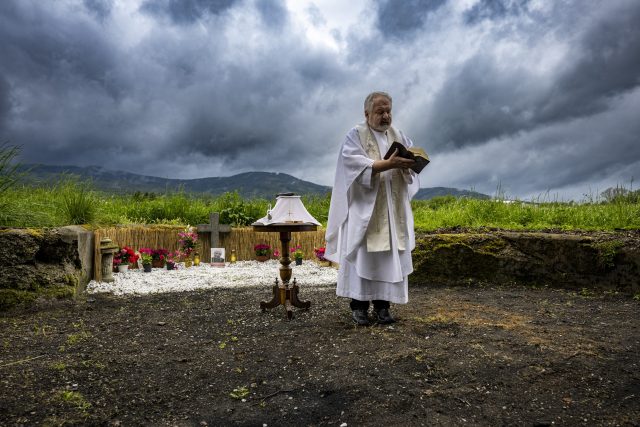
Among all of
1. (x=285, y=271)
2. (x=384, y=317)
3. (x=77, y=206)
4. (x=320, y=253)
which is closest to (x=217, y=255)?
(x=320, y=253)

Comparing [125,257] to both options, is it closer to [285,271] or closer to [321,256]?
[321,256]

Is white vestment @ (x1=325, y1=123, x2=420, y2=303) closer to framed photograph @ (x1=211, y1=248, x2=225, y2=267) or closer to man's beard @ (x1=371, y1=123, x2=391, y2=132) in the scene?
man's beard @ (x1=371, y1=123, x2=391, y2=132)

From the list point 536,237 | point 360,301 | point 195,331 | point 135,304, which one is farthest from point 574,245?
point 135,304

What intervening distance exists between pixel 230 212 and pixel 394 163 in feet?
30.2

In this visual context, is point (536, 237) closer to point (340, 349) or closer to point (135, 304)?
point (340, 349)

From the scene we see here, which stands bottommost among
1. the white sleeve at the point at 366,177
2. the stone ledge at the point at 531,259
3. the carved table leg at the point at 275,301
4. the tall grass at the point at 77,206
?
the carved table leg at the point at 275,301

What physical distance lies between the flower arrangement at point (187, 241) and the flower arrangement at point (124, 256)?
121cm

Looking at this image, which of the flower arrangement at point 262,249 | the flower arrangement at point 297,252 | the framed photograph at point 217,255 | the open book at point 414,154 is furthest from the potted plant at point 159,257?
the open book at point 414,154

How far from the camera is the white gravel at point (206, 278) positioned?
849 cm

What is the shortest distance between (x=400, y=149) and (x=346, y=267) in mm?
1357

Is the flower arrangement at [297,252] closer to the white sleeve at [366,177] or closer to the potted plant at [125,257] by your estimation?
the potted plant at [125,257]

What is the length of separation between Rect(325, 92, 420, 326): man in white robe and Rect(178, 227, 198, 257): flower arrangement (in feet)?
22.2

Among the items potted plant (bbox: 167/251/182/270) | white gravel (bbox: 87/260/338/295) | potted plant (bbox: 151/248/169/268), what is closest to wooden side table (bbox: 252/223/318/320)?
white gravel (bbox: 87/260/338/295)

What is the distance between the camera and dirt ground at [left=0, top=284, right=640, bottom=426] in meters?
3.11
